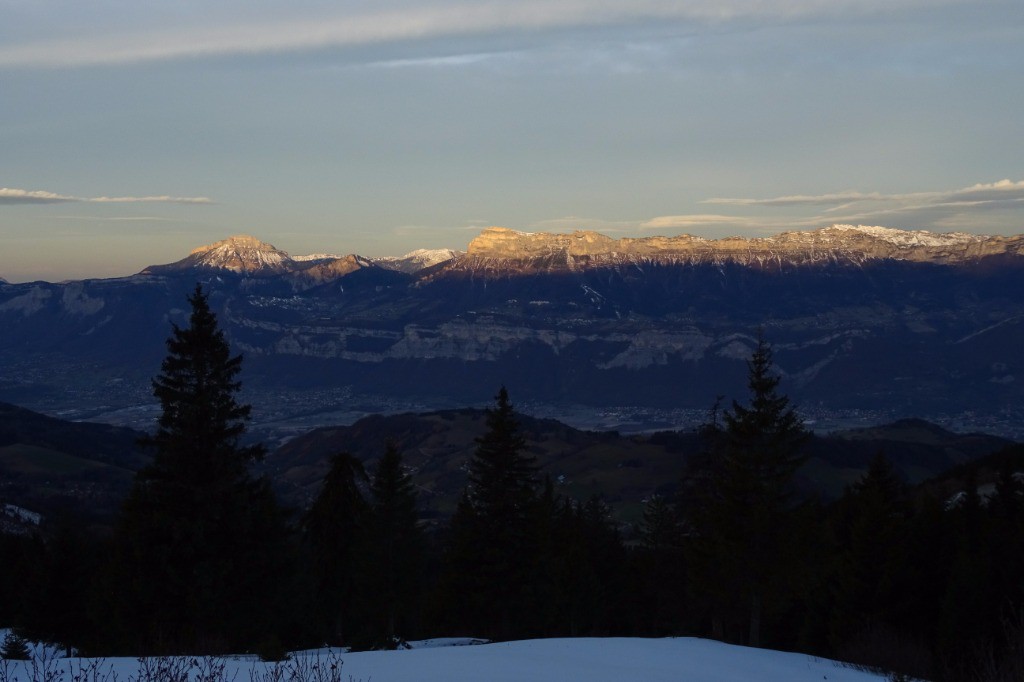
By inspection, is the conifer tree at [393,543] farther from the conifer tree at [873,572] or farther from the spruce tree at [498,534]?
the conifer tree at [873,572]

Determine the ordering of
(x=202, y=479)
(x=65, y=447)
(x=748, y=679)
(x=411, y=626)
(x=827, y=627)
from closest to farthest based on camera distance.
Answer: (x=748, y=679) < (x=202, y=479) < (x=827, y=627) < (x=411, y=626) < (x=65, y=447)

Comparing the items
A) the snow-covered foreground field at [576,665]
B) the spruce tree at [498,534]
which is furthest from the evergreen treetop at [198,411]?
the spruce tree at [498,534]

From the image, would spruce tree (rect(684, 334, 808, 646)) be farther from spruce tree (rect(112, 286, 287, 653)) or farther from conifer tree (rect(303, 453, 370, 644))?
spruce tree (rect(112, 286, 287, 653))

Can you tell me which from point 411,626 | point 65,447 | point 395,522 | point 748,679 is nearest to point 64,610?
point 395,522

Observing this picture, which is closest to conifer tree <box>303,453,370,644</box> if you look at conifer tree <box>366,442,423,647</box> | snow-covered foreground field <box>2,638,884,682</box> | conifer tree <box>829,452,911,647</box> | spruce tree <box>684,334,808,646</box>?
conifer tree <box>366,442,423,647</box>

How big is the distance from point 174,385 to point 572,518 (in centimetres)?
3013

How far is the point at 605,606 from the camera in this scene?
57.2 metres

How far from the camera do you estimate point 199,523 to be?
1222 inches

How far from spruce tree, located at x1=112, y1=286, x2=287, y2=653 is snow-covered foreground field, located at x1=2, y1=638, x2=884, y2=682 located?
904 centimetres

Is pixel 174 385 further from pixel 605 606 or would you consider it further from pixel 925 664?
pixel 605 606

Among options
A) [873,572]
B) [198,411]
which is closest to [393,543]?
[198,411]

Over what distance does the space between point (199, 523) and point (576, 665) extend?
1450 cm

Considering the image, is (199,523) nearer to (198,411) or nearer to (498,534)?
(198,411)

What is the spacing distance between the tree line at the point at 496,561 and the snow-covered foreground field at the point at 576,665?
253cm
